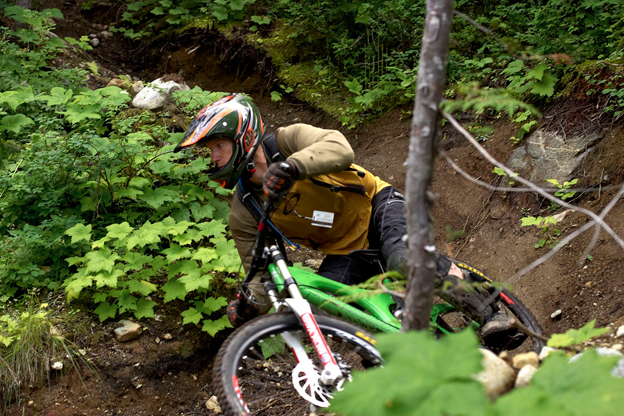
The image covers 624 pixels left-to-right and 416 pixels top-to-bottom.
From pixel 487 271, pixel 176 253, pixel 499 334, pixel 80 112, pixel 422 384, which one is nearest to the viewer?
pixel 422 384

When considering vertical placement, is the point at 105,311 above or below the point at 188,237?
below

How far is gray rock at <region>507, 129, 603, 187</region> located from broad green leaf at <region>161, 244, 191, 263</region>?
330 cm

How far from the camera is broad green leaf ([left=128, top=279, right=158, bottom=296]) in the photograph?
457 centimetres

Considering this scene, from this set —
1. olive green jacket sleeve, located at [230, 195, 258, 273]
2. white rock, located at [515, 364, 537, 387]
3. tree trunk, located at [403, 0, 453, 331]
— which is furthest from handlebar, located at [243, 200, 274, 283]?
white rock, located at [515, 364, 537, 387]

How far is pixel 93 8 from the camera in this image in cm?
1047

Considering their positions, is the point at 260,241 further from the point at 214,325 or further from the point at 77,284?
the point at 77,284

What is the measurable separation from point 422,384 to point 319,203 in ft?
7.23

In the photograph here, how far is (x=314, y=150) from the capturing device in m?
2.96

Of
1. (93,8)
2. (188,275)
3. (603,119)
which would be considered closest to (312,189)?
(188,275)

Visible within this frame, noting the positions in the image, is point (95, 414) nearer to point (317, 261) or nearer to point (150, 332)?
point (150, 332)

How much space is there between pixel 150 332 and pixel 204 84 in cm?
521

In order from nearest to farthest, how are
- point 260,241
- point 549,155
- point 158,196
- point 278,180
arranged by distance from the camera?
1. point 278,180
2. point 260,241
3. point 549,155
4. point 158,196

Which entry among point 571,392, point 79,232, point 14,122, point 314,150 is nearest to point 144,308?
point 79,232

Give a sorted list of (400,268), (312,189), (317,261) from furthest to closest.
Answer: (317,261) < (312,189) < (400,268)
